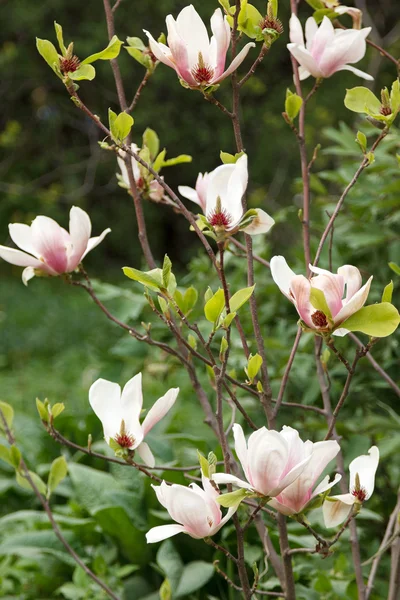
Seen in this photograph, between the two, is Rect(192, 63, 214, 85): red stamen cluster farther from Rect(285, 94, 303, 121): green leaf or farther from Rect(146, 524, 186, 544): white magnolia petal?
Rect(146, 524, 186, 544): white magnolia petal

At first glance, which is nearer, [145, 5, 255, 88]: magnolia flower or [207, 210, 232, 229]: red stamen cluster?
[207, 210, 232, 229]: red stamen cluster

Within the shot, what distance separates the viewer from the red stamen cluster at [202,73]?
1.09m

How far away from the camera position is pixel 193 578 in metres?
1.71

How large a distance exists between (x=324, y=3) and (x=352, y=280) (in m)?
0.60

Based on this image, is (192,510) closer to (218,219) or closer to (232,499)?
(232,499)

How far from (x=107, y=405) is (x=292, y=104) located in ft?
1.80

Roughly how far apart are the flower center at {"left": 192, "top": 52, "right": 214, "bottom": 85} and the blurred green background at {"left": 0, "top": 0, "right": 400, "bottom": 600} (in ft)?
2.46

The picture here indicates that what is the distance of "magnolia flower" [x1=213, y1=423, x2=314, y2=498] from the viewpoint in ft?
3.14

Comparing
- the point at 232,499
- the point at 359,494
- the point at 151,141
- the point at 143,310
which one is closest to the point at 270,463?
the point at 232,499

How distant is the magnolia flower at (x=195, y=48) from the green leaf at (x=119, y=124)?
0.09 metres

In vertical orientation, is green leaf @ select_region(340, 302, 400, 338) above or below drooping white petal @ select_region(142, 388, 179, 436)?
above

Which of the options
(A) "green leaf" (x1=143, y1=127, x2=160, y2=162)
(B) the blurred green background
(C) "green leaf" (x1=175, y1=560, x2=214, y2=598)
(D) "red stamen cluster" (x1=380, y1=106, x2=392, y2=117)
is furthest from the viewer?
(B) the blurred green background

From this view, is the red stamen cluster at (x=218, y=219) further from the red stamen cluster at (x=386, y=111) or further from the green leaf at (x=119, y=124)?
the red stamen cluster at (x=386, y=111)

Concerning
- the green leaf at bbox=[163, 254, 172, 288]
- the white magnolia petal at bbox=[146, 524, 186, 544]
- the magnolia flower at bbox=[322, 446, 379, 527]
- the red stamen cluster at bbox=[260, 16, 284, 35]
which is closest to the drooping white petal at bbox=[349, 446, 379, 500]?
the magnolia flower at bbox=[322, 446, 379, 527]
